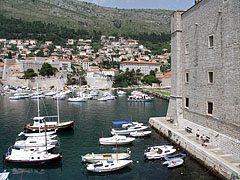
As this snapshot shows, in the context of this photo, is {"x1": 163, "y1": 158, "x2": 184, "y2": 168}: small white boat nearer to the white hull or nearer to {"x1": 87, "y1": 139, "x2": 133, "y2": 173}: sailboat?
{"x1": 87, "y1": 139, "x2": 133, "y2": 173}: sailboat

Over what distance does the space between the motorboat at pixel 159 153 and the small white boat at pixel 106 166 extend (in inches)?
67.6

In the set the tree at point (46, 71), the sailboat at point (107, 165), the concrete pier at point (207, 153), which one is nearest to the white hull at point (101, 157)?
the sailboat at point (107, 165)

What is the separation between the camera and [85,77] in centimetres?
8588

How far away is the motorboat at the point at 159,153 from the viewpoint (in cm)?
1430

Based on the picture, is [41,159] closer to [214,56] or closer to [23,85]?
[214,56]

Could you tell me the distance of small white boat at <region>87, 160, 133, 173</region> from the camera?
12.9 metres

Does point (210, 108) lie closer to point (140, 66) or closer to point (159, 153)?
point (159, 153)

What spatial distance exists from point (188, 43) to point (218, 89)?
16.2 feet

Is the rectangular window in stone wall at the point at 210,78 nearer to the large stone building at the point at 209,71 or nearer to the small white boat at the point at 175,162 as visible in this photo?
the large stone building at the point at 209,71

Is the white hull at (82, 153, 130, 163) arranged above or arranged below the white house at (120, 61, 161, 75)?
below

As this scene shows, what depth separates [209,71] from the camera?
13.9 m

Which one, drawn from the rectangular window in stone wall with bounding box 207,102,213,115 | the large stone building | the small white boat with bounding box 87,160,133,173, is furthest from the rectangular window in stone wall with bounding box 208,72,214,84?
the small white boat with bounding box 87,160,133,173

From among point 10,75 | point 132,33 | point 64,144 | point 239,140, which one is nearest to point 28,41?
point 10,75

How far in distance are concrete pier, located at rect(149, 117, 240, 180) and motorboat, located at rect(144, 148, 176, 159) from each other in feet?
3.43
